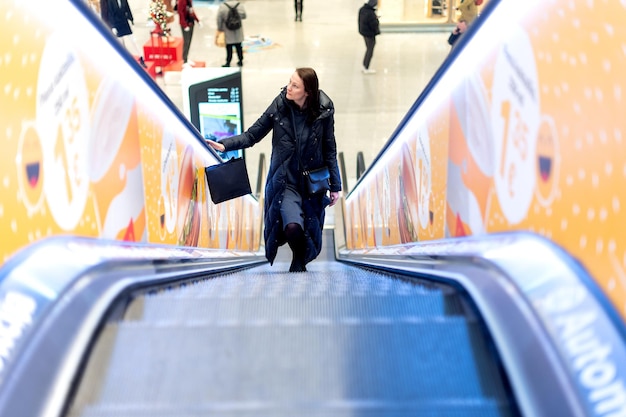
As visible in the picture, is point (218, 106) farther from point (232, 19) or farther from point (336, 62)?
point (336, 62)

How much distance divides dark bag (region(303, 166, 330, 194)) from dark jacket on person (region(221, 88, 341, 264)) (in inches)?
1.7

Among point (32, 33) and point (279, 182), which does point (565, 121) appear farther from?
point (279, 182)

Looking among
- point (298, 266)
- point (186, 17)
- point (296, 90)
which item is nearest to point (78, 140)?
point (296, 90)

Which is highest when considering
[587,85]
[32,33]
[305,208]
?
[32,33]

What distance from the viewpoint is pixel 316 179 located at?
4.87 metres

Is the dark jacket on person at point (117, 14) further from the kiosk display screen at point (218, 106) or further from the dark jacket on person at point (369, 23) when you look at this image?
Answer: the dark jacket on person at point (369, 23)

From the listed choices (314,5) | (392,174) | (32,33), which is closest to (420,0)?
(314,5)

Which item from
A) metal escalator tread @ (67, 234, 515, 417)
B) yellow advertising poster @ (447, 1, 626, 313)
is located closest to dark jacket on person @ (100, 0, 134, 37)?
yellow advertising poster @ (447, 1, 626, 313)

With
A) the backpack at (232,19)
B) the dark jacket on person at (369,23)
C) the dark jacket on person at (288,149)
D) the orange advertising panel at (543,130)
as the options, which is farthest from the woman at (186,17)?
the orange advertising panel at (543,130)

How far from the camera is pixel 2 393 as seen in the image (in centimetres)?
156

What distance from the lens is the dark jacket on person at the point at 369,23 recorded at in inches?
471

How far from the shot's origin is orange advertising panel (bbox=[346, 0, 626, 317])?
1.80 metres

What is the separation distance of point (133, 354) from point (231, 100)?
245 inches

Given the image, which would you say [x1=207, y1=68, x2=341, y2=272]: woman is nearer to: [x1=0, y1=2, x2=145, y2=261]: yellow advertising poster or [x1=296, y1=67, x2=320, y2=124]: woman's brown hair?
[x1=296, y1=67, x2=320, y2=124]: woman's brown hair
